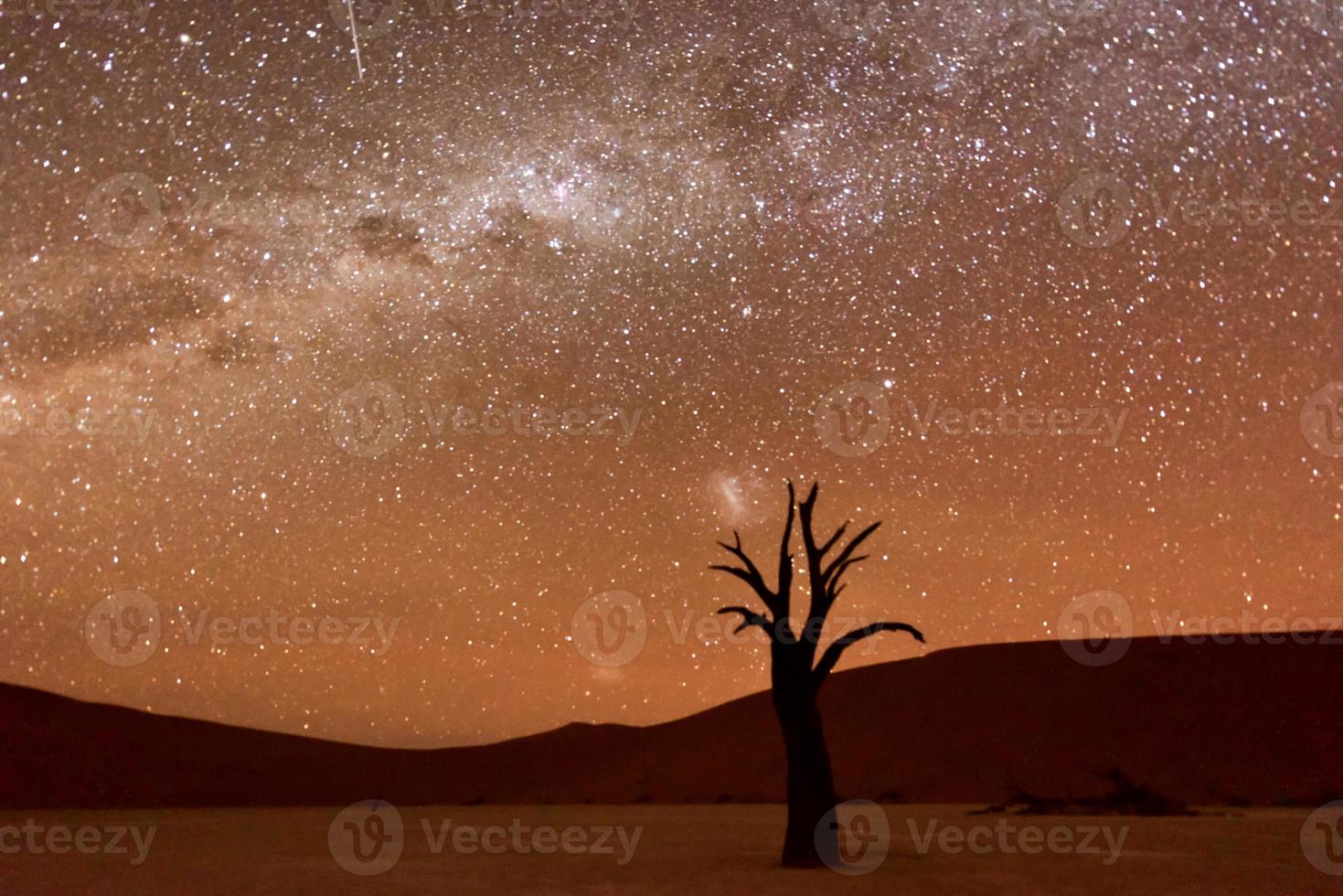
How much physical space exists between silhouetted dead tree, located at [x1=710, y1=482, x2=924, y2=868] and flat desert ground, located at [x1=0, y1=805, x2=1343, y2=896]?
0.67 meters

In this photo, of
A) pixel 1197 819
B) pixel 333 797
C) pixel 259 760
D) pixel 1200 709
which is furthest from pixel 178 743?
pixel 1197 819

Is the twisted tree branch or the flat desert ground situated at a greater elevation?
the twisted tree branch

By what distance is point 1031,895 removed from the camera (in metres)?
11.6

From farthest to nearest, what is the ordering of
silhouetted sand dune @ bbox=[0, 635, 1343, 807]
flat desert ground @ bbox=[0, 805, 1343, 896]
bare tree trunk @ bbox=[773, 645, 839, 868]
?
1. silhouetted sand dune @ bbox=[0, 635, 1343, 807]
2. bare tree trunk @ bbox=[773, 645, 839, 868]
3. flat desert ground @ bbox=[0, 805, 1343, 896]

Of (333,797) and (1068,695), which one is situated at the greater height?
(1068,695)

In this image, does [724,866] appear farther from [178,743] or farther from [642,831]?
[178,743]

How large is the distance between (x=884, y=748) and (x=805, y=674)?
3373 centimetres

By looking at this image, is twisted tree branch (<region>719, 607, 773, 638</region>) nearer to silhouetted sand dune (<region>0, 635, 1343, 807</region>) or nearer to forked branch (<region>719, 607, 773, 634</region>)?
forked branch (<region>719, 607, 773, 634</region>)

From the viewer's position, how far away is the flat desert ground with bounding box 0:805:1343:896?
12.4 m

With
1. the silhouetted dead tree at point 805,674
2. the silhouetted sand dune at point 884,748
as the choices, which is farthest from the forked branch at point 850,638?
the silhouetted sand dune at point 884,748

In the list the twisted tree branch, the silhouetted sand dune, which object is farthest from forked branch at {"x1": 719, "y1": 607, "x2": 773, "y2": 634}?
the silhouetted sand dune

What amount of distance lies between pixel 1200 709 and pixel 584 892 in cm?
3595

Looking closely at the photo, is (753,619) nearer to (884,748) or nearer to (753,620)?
(753,620)

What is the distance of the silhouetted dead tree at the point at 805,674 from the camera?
13.9 m
